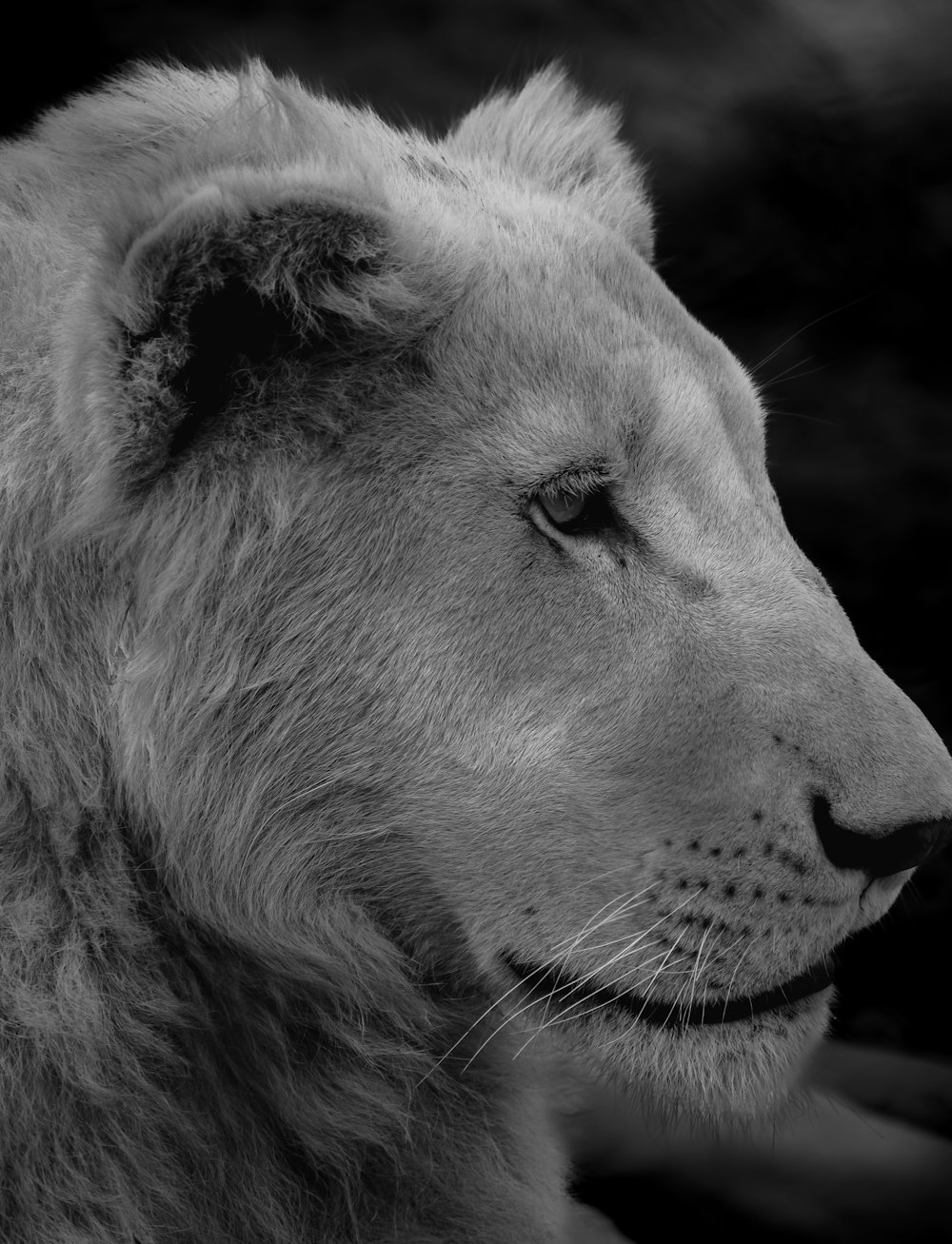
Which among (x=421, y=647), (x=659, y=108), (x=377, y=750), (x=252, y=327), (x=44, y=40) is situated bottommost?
(x=377, y=750)

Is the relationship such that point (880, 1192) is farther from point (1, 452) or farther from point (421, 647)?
point (1, 452)

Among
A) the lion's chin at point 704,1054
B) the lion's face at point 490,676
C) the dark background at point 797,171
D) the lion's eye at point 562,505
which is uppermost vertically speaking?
the dark background at point 797,171

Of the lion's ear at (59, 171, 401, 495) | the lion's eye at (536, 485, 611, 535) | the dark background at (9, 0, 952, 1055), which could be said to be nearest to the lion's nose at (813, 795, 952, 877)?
the lion's eye at (536, 485, 611, 535)

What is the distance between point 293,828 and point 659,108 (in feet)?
7.58

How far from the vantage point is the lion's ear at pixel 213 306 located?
5.00 ft

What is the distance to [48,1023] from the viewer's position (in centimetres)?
161

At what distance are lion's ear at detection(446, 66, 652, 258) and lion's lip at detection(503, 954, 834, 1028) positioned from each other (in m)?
1.09

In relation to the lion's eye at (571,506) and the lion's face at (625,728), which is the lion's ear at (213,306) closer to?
the lion's face at (625,728)

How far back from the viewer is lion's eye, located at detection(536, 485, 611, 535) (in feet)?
5.63

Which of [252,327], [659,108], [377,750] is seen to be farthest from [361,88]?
[377,750]

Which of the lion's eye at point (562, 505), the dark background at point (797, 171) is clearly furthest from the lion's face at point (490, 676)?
the dark background at point (797, 171)

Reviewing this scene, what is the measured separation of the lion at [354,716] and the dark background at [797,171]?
1608 mm

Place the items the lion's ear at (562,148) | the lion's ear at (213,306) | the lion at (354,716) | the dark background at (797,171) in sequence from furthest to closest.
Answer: the dark background at (797,171) < the lion's ear at (562,148) < the lion at (354,716) < the lion's ear at (213,306)

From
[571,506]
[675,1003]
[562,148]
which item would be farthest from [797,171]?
[675,1003]
